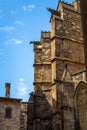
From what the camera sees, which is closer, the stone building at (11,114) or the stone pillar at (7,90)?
the stone building at (11,114)

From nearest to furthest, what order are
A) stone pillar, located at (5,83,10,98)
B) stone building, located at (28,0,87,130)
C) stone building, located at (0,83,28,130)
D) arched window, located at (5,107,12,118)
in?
stone building, located at (28,0,87,130) < stone building, located at (0,83,28,130) < arched window, located at (5,107,12,118) < stone pillar, located at (5,83,10,98)

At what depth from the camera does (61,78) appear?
17.6 metres

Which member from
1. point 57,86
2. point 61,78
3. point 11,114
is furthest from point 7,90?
point 57,86

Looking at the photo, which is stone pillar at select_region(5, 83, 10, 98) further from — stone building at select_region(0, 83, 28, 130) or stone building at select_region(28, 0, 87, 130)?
stone building at select_region(28, 0, 87, 130)

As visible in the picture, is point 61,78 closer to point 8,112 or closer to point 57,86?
point 57,86

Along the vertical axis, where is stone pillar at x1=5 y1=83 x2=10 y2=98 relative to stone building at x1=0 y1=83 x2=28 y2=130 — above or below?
above

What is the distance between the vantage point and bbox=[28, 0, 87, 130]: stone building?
15.8 m

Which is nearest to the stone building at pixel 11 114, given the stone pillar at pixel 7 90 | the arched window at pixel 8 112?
the arched window at pixel 8 112

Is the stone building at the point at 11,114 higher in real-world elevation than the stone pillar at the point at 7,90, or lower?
lower

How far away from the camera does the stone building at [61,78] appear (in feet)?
52.0

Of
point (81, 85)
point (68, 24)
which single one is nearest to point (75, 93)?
point (81, 85)

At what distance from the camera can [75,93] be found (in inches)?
641

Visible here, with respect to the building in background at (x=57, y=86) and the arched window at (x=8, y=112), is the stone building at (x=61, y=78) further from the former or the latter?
the arched window at (x=8, y=112)

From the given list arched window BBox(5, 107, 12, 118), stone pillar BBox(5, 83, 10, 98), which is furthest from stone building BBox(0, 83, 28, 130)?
stone pillar BBox(5, 83, 10, 98)
